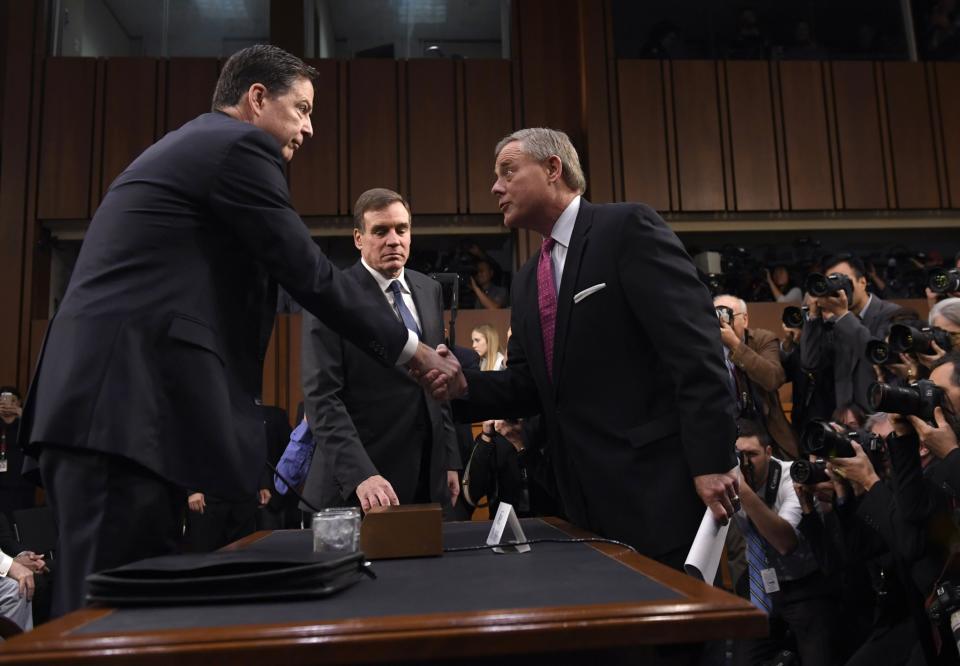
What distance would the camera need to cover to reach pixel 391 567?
127 cm

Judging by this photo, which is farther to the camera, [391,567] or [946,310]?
[946,310]

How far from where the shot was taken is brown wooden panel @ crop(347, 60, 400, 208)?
24.8ft

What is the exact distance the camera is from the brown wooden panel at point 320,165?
7488mm

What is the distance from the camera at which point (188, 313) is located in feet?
4.83

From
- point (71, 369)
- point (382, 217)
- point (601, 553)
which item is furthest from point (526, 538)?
point (382, 217)

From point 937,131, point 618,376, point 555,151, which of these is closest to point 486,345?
point 555,151

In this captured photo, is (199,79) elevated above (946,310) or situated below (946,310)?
above

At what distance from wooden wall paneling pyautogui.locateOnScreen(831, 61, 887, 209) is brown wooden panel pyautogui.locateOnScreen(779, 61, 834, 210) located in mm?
151

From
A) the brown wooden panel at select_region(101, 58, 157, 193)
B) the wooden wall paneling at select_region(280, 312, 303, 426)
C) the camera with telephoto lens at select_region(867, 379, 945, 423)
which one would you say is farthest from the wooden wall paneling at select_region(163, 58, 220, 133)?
the camera with telephoto lens at select_region(867, 379, 945, 423)

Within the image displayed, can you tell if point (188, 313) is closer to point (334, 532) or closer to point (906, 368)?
point (334, 532)

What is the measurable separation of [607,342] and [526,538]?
0.50 meters

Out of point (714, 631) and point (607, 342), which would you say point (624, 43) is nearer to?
point (607, 342)

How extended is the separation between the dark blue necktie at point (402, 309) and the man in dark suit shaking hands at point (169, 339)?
0.95m

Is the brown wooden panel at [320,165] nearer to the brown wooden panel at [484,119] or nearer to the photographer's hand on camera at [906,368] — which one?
the brown wooden panel at [484,119]
